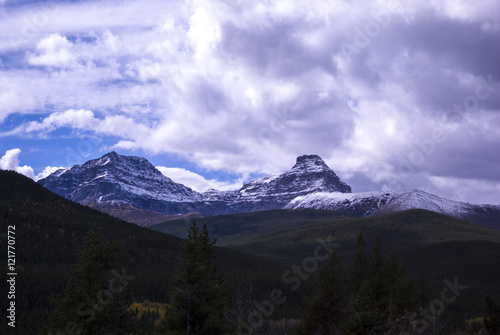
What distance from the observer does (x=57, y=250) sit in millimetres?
105438

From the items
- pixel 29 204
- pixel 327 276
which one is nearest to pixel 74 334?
pixel 327 276

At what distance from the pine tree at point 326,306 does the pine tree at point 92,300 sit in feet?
75.5

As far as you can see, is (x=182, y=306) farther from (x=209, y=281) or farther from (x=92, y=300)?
(x=92, y=300)

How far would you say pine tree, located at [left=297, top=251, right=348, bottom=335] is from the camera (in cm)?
5272

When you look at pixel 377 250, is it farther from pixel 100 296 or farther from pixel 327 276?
pixel 100 296

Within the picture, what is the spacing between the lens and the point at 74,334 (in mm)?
35312

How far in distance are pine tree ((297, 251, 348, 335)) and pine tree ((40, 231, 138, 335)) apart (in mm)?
23004

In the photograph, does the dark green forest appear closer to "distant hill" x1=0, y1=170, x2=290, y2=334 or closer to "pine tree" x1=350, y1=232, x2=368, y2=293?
"pine tree" x1=350, y1=232, x2=368, y2=293

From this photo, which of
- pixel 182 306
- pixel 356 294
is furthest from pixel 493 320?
pixel 182 306

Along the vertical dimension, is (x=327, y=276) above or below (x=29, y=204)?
below

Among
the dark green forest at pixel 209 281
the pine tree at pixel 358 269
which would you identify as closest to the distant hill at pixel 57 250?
the dark green forest at pixel 209 281

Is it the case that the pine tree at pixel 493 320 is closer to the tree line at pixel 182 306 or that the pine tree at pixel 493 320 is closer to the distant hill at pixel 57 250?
the tree line at pixel 182 306

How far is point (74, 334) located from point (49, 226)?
9138 cm

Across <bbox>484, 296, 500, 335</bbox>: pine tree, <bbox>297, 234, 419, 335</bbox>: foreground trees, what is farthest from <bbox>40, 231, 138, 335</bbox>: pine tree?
<bbox>484, 296, 500, 335</bbox>: pine tree
